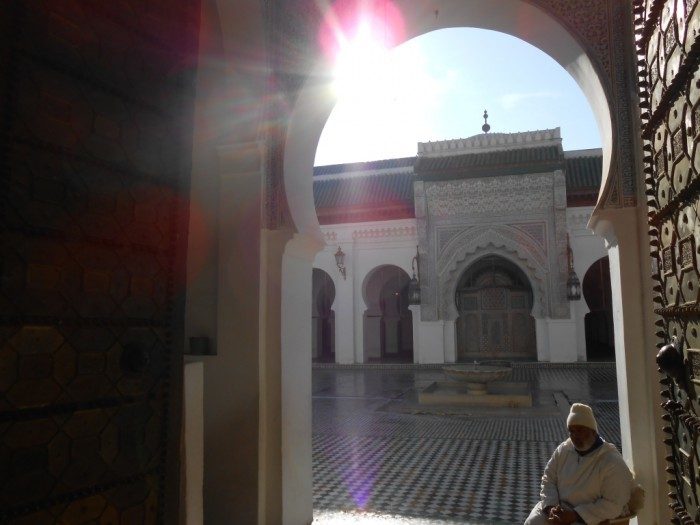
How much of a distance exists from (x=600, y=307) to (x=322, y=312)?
547 cm

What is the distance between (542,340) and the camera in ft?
29.7

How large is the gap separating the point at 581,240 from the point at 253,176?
27.5 feet

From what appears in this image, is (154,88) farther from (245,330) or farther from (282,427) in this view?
(282,427)

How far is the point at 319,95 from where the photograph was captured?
2170mm

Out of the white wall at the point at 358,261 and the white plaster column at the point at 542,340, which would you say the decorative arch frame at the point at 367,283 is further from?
the white plaster column at the point at 542,340

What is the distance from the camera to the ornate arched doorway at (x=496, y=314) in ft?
31.7

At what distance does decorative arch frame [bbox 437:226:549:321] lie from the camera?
916 cm

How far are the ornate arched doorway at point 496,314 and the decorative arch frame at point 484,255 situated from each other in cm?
40

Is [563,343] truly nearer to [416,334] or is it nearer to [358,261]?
[416,334]

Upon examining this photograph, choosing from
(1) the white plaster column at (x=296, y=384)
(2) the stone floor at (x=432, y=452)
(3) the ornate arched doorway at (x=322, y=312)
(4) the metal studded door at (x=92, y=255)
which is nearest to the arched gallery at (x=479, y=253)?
(3) the ornate arched doorway at (x=322, y=312)

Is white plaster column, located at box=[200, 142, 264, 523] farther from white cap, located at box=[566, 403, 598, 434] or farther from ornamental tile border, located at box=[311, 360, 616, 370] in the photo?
ornamental tile border, located at box=[311, 360, 616, 370]

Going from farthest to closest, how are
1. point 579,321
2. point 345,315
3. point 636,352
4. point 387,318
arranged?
1. point 387,318
2. point 345,315
3. point 579,321
4. point 636,352

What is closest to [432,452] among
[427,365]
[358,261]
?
[427,365]

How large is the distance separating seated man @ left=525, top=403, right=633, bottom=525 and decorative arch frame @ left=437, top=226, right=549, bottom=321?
8.01 meters
